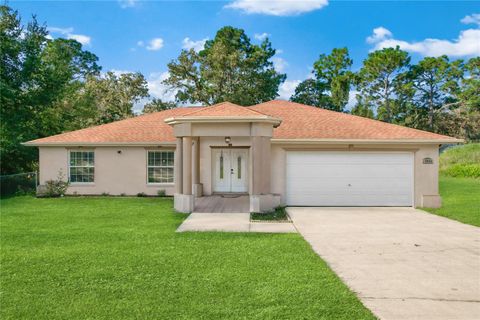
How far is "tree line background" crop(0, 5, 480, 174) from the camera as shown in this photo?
21453 millimetres

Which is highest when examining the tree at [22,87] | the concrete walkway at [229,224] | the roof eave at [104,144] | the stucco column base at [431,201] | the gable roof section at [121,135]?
the tree at [22,87]

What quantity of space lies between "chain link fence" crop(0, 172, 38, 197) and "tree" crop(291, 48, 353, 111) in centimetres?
2977

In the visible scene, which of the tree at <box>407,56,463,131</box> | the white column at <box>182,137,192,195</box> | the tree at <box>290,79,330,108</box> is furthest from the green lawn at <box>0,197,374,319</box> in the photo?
the tree at <box>407,56,463,131</box>

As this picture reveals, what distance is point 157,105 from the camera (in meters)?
32.8

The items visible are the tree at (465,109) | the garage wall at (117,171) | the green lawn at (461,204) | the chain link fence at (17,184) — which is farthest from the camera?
the tree at (465,109)

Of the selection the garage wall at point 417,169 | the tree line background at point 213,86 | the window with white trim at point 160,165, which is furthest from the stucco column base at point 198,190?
the tree line background at point 213,86

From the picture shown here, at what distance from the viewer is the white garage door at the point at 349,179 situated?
568 inches

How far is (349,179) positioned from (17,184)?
1531 centimetres

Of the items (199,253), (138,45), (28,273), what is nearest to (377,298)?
(199,253)

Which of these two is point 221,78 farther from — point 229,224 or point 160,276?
point 160,276

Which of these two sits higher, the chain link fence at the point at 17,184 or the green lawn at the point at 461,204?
the chain link fence at the point at 17,184

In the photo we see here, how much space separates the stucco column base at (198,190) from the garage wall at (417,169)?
4.33m

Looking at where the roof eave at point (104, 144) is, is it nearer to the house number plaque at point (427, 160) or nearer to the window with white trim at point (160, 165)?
the window with white trim at point (160, 165)

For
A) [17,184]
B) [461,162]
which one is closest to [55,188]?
[17,184]
